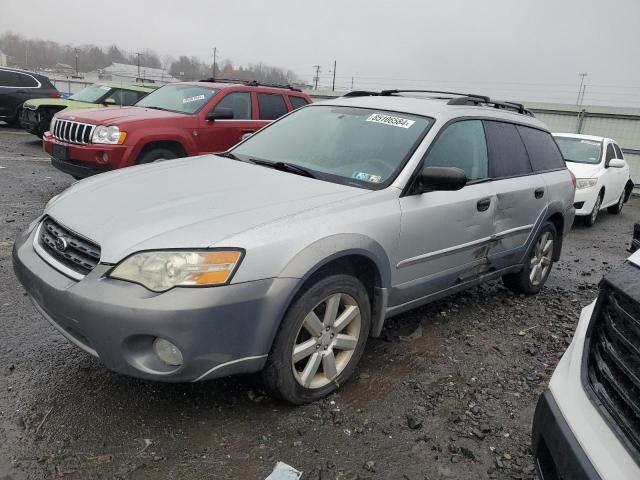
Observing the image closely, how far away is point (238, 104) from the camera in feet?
26.1

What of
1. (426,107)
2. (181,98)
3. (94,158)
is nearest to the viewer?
(426,107)

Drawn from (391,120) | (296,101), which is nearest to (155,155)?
(296,101)

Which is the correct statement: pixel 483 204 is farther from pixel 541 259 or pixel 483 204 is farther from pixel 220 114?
pixel 220 114

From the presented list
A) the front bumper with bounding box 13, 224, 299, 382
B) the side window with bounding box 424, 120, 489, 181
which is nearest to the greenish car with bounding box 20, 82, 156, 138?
the side window with bounding box 424, 120, 489, 181

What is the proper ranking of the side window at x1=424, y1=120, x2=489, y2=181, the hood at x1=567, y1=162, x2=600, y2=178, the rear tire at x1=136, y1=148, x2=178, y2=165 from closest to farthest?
the side window at x1=424, y1=120, x2=489, y2=181 < the rear tire at x1=136, y1=148, x2=178, y2=165 < the hood at x1=567, y1=162, x2=600, y2=178

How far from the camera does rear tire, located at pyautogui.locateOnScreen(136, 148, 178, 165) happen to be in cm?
670

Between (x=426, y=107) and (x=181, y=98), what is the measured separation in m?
5.10

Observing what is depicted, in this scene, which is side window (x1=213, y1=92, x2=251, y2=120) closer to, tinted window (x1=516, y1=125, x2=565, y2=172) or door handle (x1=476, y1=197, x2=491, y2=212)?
tinted window (x1=516, y1=125, x2=565, y2=172)

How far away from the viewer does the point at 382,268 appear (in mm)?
2963

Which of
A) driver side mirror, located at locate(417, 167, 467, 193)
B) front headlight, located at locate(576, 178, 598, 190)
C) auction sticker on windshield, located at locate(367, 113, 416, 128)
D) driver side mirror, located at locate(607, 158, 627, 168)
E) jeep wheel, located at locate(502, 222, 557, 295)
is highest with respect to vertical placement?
auction sticker on windshield, located at locate(367, 113, 416, 128)

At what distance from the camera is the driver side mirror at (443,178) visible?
3.02 metres

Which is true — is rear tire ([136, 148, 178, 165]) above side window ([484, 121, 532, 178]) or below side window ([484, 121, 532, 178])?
below

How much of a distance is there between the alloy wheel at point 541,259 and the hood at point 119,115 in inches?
194

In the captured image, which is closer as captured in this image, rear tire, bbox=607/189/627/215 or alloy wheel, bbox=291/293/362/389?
alloy wheel, bbox=291/293/362/389
